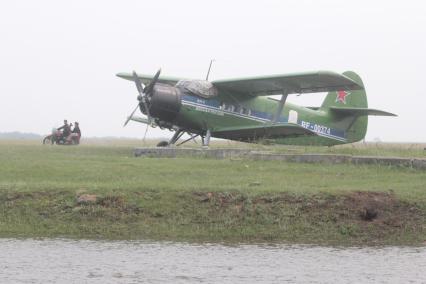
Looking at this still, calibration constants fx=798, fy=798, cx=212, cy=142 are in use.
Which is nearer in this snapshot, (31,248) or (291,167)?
(31,248)

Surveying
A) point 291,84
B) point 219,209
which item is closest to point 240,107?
point 291,84

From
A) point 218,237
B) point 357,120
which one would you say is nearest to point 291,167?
point 218,237

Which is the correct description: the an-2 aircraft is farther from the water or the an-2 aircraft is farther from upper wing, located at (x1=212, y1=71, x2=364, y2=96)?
the water

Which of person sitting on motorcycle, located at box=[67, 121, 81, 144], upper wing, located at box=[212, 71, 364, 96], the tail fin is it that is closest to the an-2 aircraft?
upper wing, located at box=[212, 71, 364, 96]

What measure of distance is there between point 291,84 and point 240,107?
2116 millimetres

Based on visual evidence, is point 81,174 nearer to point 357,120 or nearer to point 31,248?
point 31,248

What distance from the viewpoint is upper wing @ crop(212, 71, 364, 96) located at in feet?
83.6

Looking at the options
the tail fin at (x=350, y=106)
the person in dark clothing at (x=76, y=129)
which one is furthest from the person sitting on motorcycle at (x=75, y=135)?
the tail fin at (x=350, y=106)

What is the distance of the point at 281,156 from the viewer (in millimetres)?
18938

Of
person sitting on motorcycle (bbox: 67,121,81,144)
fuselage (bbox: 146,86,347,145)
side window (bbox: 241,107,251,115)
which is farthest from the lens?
person sitting on motorcycle (bbox: 67,121,81,144)

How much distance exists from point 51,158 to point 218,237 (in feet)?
27.8

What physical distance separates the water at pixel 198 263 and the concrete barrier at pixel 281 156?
6.13 meters

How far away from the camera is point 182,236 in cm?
1223

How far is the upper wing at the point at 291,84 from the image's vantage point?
2548 centimetres
